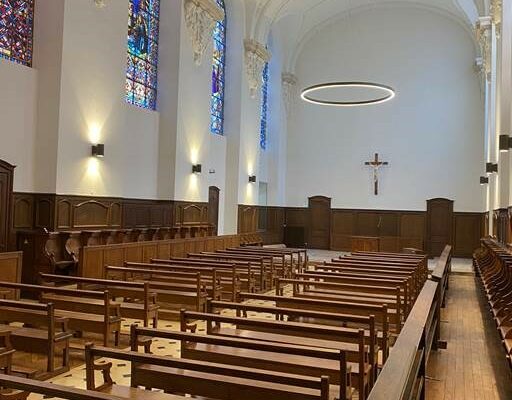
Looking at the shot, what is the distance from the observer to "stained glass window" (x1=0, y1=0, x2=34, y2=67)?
9.01m

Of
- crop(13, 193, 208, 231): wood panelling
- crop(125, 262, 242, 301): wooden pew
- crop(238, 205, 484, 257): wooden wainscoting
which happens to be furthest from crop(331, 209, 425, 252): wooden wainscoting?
crop(125, 262, 242, 301): wooden pew

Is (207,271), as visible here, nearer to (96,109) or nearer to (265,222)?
(96,109)

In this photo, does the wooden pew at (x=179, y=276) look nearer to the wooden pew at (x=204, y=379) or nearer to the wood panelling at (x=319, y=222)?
Answer: the wooden pew at (x=204, y=379)

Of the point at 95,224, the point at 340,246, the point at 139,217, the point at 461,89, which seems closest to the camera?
the point at 95,224


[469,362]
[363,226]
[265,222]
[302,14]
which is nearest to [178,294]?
[469,362]

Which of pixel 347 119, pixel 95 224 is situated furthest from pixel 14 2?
pixel 347 119

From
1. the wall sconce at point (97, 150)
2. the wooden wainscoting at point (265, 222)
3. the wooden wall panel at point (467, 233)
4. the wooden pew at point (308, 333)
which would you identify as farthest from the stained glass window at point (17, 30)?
the wooden wall panel at point (467, 233)

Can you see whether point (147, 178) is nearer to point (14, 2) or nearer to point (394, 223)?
point (14, 2)

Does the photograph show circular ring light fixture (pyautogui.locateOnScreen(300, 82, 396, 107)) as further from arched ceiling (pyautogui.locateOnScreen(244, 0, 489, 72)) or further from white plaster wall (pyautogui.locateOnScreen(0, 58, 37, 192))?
white plaster wall (pyautogui.locateOnScreen(0, 58, 37, 192))

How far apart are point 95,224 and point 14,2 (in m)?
4.44

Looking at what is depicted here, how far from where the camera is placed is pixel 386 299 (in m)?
6.11

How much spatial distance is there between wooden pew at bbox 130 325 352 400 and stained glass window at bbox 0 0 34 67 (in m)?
7.52

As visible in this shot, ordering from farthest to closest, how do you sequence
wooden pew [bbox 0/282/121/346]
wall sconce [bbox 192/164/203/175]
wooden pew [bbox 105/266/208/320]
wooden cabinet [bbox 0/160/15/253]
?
wall sconce [bbox 192/164/203/175], wooden cabinet [bbox 0/160/15/253], wooden pew [bbox 105/266/208/320], wooden pew [bbox 0/282/121/346]

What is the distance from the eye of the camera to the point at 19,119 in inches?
363
